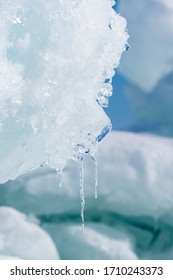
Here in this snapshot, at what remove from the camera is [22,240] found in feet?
14.1

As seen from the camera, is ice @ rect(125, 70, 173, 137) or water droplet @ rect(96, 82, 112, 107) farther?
ice @ rect(125, 70, 173, 137)

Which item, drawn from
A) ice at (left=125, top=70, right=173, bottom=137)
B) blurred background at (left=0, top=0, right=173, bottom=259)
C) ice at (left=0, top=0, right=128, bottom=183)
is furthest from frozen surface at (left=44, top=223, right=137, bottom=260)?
ice at (left=0, top=0, right=128, bottom=183)

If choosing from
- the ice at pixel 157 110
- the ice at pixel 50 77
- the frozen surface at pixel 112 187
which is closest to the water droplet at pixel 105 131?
the ice at pixel 50 77

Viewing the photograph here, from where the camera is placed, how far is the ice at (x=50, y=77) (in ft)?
6.17

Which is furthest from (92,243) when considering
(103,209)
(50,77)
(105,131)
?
(50,77)

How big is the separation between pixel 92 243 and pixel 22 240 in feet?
1.96

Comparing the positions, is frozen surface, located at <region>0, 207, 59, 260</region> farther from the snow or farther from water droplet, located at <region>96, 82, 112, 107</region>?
water droplet, located at <region>96, 82, 112, 107</region>

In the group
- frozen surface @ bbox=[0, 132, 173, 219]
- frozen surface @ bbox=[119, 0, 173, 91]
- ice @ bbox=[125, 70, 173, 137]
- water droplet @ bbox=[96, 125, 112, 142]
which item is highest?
frozen surface @ bbox=[119, 0, 173, 91]

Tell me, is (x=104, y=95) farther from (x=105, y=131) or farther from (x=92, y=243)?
(x=92, y=243)

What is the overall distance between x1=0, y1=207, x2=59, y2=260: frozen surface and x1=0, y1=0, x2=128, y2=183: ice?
7.83 ft

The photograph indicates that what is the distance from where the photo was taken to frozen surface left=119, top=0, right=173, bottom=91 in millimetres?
5633

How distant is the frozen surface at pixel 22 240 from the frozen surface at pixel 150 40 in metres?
2.17
